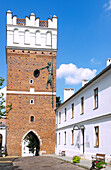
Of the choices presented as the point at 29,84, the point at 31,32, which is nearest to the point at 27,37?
the point at 31,32

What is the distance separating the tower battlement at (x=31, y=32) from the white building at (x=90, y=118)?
9942mm

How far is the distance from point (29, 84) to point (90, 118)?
47.8 ft

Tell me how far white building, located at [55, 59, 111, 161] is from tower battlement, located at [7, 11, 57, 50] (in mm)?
9942

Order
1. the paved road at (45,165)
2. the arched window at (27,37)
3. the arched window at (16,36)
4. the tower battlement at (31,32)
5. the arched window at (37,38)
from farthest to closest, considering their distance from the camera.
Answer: the arched window at (37,38), the arched window at (27,37), the tower battlement at (31,32), the arched window at (16,36), the paved road at (45,165)

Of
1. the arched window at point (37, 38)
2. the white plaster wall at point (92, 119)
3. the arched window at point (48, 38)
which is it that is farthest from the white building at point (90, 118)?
the arched window at point (37, 38)

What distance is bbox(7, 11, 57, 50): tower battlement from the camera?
31.5 m

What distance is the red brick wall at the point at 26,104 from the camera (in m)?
29.6

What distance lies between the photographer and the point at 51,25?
3266 cm

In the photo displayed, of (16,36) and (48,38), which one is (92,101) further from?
(16,36)

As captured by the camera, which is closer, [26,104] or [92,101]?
[92,101]

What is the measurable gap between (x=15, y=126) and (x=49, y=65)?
8074mm

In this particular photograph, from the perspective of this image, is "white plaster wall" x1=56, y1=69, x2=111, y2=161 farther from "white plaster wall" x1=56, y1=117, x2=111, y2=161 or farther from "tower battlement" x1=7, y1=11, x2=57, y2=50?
"tower battlement" x1=7, y1=11, x2=57, y2=50

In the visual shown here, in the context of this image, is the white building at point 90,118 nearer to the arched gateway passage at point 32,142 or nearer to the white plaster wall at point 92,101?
the white plaster wall at point 92,101

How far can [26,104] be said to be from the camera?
30.3 metres
